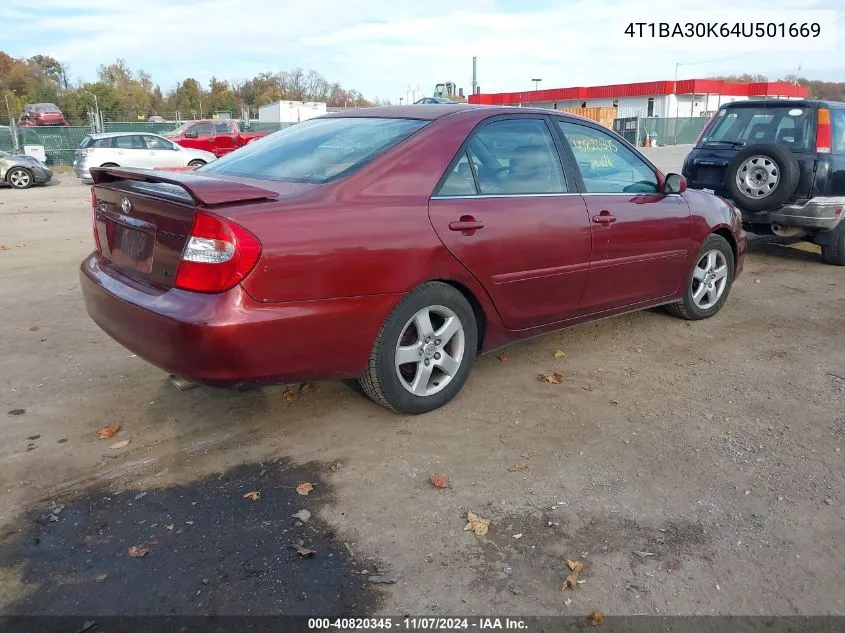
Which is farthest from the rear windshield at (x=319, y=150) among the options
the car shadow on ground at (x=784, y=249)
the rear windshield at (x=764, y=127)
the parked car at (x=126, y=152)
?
the parked car at (x=126, y=152)

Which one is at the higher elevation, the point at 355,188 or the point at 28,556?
the point at 355,188

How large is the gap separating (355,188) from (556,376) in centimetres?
192

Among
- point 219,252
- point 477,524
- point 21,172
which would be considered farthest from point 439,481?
point 21,172

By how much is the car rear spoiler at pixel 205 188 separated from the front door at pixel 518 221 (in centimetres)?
93

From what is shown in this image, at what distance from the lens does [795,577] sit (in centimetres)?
264

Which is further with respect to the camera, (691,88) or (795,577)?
(691,88)

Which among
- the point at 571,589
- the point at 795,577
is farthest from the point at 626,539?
the point at 795,577

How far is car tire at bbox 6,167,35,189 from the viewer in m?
18.3

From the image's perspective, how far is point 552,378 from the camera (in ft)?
15.0

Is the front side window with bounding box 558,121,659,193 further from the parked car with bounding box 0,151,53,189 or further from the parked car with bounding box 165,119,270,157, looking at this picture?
the parked car with bounding box 165,119,270,157

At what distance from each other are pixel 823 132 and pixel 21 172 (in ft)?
60.4

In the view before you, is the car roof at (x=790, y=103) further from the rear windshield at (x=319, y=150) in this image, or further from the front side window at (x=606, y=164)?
the rear windshield at (x=319, y=150)

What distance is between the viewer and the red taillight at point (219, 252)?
308 cm

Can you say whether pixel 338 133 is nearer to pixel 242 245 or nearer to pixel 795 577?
pixel 242 245
